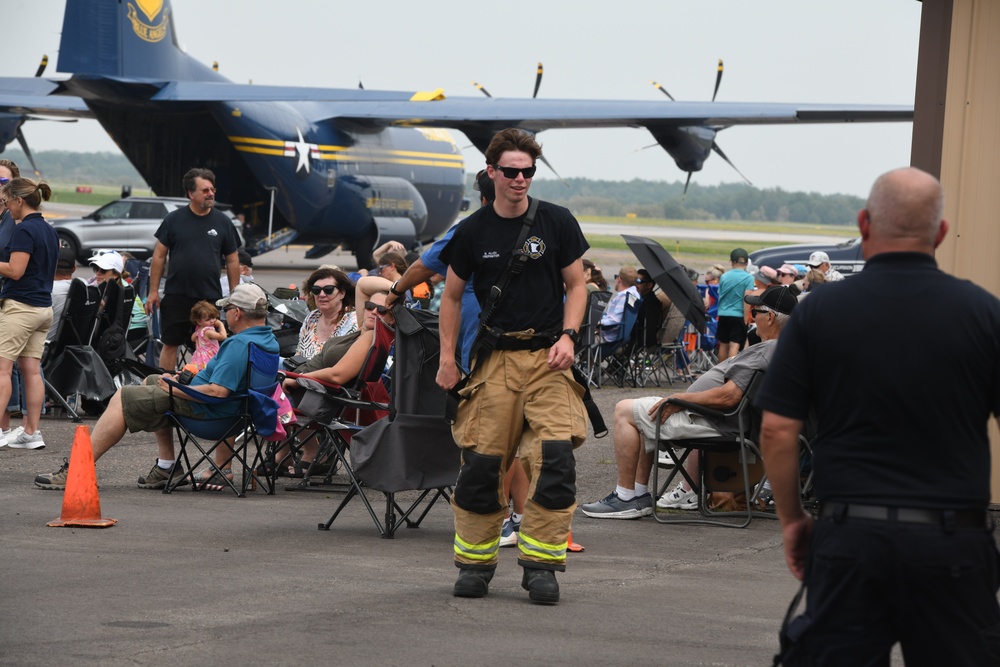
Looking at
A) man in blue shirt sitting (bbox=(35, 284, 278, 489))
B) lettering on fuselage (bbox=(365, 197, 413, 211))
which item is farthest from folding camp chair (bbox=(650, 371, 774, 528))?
lettering on fuselage (bbox=(365, 197, 413, 211))

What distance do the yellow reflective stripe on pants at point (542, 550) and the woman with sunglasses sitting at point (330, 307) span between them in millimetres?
3496

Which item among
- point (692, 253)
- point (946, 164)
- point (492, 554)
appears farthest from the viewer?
point (692, 253)

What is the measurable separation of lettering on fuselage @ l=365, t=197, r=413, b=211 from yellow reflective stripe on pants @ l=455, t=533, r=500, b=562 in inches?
1004

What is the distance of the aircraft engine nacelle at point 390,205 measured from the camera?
3047 cm

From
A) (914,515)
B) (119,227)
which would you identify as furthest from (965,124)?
(119,227)

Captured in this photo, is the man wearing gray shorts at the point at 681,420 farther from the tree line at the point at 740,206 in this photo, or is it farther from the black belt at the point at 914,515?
the tree line at the point at 740,206

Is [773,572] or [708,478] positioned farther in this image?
[708,478]

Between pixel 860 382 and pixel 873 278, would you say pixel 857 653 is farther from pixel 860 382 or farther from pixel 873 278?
pixel 873 278

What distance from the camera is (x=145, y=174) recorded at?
29.2m

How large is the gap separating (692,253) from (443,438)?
186ft

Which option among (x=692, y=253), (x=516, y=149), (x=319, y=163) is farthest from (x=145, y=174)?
(x=692, y=253)

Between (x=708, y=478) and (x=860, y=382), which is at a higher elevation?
(x=860, y=382)

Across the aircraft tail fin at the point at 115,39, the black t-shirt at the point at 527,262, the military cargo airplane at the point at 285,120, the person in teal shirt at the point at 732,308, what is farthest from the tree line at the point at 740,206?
the black t-shirt at the point at 527,262

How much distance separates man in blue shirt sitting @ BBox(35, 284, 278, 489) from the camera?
301 inches
